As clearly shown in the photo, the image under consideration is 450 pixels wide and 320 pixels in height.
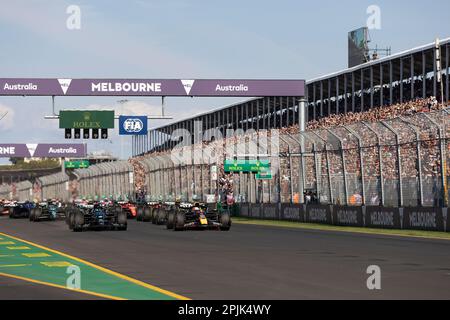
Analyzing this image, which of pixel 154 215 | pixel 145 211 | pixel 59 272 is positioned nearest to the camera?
pixel 59 272

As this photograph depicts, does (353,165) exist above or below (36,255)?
above

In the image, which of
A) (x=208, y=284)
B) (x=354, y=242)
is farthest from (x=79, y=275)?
(x=354, y=242)

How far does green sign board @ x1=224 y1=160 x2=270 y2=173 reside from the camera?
135 feet

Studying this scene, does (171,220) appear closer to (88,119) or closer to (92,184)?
(88,119)

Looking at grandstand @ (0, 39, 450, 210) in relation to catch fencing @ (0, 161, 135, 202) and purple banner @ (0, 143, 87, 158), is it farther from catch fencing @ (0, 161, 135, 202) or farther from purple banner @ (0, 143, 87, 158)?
purple banner @ (0, 143, 87, 158)

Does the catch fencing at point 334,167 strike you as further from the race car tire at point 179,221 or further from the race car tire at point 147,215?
the race car tire at point 179,221

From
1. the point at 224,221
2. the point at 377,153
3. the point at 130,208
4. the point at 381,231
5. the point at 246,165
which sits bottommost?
the point at 381,231

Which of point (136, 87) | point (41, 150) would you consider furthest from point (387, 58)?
point (41, 150)

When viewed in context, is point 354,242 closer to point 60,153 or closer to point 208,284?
point 208,284

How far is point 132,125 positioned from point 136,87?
34.5ft

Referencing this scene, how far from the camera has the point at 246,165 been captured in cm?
4541

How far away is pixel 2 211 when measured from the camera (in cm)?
5462

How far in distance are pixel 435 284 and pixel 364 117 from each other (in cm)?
3392

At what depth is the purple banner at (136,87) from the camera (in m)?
41.8
